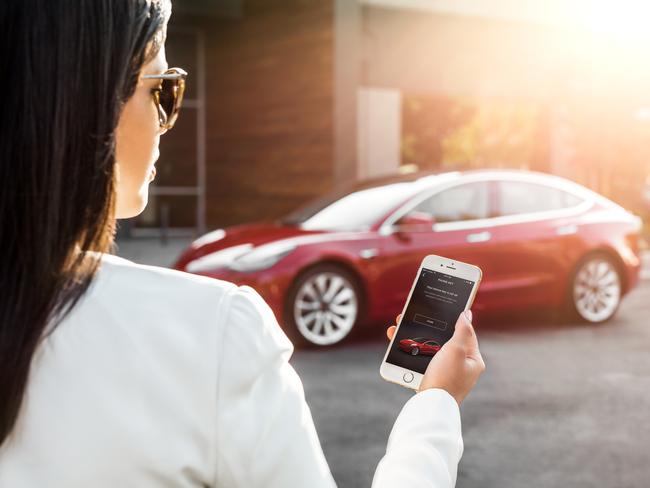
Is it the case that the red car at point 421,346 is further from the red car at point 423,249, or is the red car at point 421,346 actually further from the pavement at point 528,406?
A: the red car at point 423,249

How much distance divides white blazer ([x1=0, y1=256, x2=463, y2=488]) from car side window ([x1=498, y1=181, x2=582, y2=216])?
8.20 metres

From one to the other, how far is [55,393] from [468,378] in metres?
0.70

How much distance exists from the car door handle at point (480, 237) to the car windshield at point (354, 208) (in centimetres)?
66

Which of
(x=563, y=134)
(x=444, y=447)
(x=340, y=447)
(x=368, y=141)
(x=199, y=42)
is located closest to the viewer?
(x=444, y=447)

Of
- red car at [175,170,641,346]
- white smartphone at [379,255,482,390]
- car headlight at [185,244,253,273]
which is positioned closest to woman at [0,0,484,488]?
white smartphone at [379,255,482,390]

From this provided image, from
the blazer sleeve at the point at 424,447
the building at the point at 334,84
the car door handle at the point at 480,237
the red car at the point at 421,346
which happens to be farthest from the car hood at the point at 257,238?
the building at the point at 334,84

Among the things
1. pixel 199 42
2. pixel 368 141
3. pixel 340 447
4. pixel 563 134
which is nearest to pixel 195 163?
pixel 199 42

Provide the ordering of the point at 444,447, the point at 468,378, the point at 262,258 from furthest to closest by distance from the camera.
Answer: the point at 262,258
the point at 468,378
the point at 444,447

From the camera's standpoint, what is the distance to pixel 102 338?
3.73 feet

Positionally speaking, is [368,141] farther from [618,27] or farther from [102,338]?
[102,338]

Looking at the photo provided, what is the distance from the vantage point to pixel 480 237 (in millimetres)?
8844

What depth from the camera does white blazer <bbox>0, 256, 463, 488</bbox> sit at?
1.13 metres

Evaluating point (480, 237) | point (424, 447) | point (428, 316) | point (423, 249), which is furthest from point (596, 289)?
point (424, 447)

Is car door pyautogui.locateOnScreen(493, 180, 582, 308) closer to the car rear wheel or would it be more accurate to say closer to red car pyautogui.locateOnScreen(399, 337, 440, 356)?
the car rear wheel
